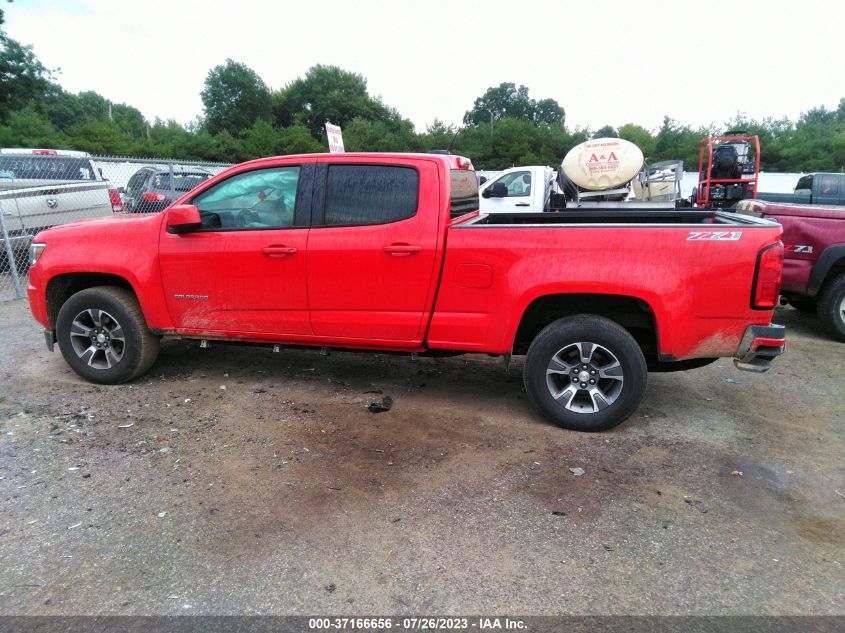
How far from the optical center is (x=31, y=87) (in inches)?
1361

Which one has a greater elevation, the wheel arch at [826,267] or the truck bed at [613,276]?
the truck bed at [613,276]

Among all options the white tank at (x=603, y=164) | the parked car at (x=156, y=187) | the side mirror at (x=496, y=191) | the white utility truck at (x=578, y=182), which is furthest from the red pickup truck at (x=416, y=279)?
the white tank at (x=603, y=164)

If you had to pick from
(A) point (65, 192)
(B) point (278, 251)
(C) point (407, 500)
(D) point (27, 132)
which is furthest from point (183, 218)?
(D) point (27, 132)

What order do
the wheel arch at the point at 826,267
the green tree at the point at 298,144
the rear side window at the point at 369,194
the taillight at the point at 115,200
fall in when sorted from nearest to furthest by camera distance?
the rear side window at the point at 369,194 → the wheel arch at the point at 826,267 → the taillight at the point at 115,200 → the green tree at the point at 298,144

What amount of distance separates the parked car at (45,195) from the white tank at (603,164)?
29.3 ft

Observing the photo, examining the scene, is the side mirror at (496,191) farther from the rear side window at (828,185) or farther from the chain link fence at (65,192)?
the rear side window at (828,185)

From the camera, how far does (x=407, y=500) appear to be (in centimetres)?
320

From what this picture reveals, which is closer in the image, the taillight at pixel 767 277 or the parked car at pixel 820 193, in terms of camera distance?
the taillight at pixel 767 277

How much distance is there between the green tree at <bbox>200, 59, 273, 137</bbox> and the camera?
4975 cm

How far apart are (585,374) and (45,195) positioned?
1028 cm

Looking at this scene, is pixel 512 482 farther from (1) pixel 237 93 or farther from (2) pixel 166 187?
(1) pixel 237 93

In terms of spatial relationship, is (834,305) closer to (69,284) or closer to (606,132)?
(69,284)

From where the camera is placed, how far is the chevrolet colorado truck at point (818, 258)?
6.27 meters

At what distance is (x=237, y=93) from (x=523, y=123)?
87.1 ft
